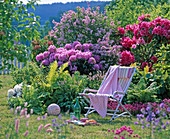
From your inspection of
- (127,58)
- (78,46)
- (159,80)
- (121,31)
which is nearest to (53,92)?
(78,46)

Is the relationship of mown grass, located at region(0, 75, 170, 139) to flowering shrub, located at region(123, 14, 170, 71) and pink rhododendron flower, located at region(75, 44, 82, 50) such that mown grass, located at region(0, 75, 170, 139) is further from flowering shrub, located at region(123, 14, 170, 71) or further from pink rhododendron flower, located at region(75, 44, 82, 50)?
flowering shrub, located at region(123, 14, 170, 71)

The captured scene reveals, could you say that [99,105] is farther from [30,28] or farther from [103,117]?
[30,28]

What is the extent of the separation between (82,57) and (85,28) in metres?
1.81

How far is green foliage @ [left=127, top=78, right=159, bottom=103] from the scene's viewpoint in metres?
6.24

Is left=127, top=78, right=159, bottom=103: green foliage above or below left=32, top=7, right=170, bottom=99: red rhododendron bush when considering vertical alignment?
below

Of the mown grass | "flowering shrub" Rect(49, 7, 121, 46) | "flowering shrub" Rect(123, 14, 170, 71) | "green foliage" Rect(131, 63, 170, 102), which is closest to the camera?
the mown grass

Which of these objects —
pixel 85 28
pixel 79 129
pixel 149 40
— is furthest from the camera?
pixel 85 28

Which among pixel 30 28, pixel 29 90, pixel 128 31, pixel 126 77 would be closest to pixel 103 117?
pixel 126 77

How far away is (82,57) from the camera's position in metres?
7.80

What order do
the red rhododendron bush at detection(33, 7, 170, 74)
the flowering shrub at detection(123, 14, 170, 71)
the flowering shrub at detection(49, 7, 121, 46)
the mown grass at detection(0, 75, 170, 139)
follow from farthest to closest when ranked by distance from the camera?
1. the flowering shrub at detection(49, 7, 121, 46)
2. the flowering shrub at detection(123, 14, 170, 71)
3. the red rhododendron bush at detection(33, 7, 170, 74)
4. the mown grass at detection(0, 75, 170, 139)

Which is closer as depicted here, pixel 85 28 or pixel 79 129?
pixel 79 129

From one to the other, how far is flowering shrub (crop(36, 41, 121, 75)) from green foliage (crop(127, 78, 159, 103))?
182cm

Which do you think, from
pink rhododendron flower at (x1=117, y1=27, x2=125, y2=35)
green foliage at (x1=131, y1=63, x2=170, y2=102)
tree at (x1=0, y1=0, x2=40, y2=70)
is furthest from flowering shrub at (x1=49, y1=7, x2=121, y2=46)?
tree at (x1=0, y1=0, x2=40, y2=70)

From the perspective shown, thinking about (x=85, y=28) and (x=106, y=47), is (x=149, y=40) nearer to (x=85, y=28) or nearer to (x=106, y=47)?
(x=106, y=47)
